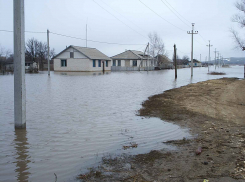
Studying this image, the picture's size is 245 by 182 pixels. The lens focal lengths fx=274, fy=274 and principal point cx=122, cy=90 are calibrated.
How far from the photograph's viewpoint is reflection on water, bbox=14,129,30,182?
4.92 metres

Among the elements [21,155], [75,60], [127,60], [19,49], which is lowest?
[21,155]

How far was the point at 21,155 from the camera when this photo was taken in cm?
595

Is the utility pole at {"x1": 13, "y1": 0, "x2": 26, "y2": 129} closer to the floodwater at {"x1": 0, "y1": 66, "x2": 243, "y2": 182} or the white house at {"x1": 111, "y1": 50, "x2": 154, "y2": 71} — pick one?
the floodwater at {"x1": 0, "y1": 66, "x2": 243, "y2": 182}

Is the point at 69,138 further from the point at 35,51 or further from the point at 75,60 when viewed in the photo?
the point at 35,51

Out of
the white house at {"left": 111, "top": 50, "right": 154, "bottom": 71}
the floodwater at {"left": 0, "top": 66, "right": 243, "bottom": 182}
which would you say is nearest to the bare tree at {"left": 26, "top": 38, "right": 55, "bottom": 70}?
the white house at {"left": 111, "top": 50, "right": 154, "bottom": 71}

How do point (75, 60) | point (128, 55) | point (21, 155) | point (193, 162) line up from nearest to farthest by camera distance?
point (193, 162) < point (21, 155) < point (75, 60) < point (128, 55)

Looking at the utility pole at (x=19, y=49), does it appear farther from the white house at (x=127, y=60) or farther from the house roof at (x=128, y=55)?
the house roof at (x=128, y=55)

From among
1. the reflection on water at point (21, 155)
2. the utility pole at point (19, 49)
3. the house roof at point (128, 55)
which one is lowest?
the reflection on water at point (21, 155)

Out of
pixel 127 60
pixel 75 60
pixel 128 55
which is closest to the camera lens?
pixel 75 60

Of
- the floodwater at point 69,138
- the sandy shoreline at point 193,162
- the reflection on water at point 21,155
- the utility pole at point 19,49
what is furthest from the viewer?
the utility pole at point 19,49

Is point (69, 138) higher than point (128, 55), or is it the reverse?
point (128, 55)

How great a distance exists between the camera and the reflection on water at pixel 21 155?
4.92 metres

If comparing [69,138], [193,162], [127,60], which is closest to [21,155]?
[69,138]

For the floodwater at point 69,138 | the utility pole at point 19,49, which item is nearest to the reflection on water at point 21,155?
the floodwater at point 69,138
